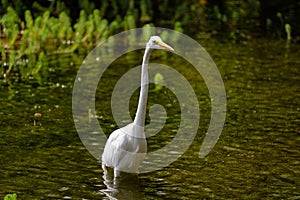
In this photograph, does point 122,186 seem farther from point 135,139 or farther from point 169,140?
point 169,140

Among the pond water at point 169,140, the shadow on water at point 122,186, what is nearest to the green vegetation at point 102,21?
the pond water at point 169,140

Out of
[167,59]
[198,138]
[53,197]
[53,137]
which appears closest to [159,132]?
[198,138]

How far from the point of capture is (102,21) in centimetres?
1603

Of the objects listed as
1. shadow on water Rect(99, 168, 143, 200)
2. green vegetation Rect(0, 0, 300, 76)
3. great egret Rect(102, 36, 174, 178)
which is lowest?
shadow on water Rect(99, 168, 143, 200)

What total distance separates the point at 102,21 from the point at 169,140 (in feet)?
22.0

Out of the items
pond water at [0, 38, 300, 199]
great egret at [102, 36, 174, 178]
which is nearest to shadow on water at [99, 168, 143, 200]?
pond water at [0, 38, 300, 199]

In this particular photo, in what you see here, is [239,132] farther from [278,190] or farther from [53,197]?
[53,197]

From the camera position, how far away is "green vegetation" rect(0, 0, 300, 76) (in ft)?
47.8

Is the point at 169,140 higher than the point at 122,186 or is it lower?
higher

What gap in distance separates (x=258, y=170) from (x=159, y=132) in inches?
80.4

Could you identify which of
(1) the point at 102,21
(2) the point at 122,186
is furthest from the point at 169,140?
(1) the point at 102,21

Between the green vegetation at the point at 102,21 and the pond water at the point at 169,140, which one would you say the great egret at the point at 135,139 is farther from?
the green vegetation at the point at 102,21

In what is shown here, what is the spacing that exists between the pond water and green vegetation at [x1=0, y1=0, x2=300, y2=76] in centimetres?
75

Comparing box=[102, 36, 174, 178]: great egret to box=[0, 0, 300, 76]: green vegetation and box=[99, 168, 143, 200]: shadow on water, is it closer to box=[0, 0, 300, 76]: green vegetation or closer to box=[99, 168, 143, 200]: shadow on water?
box=[99, 168, 143, 200]: shadow on water
